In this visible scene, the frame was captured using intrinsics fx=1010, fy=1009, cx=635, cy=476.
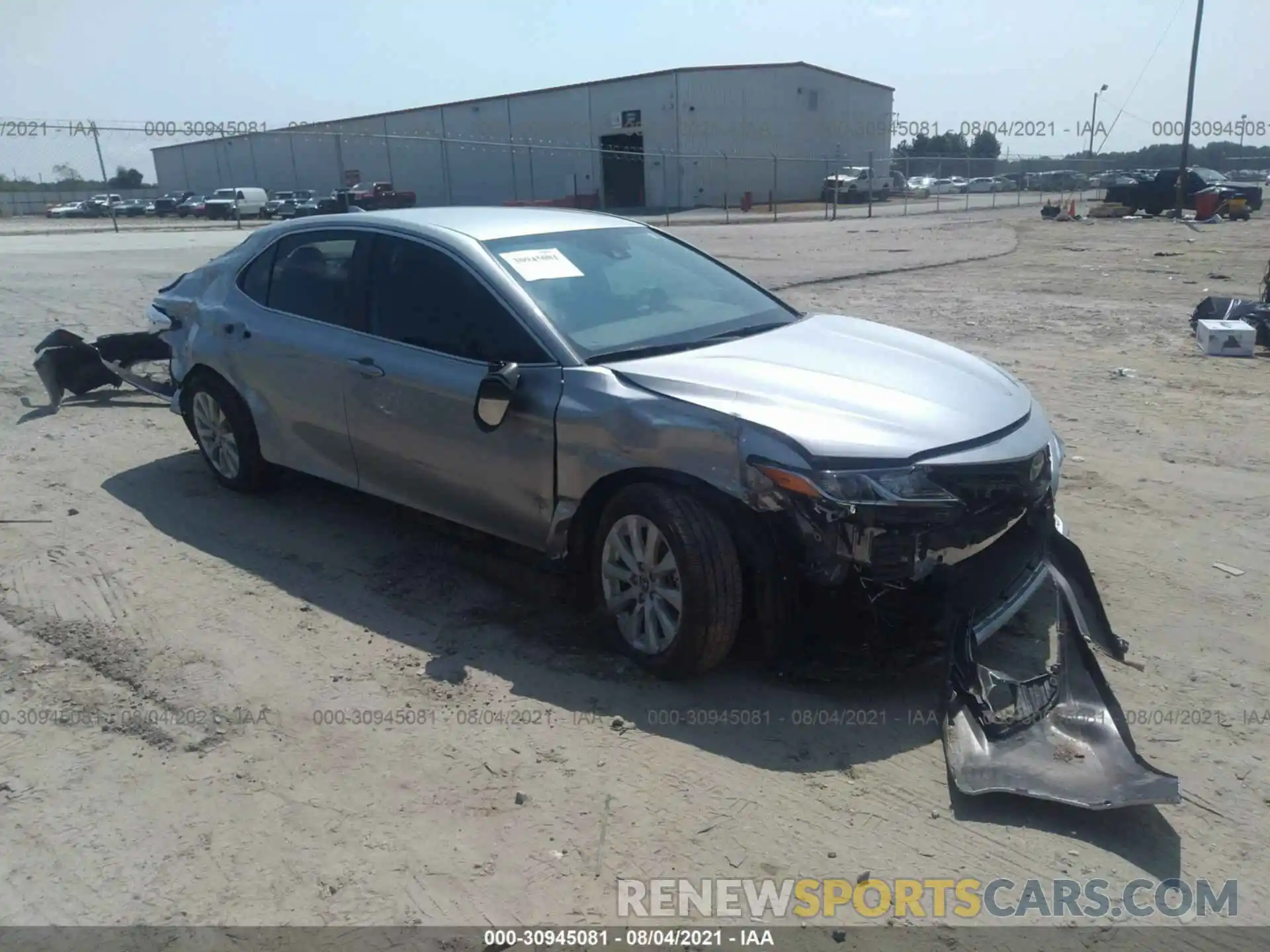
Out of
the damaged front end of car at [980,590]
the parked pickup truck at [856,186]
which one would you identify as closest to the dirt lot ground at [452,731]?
the damaged front end of car at [980,590]

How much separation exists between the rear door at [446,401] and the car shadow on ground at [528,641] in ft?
1.23

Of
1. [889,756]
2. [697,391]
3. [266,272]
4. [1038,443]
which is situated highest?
[266,272]

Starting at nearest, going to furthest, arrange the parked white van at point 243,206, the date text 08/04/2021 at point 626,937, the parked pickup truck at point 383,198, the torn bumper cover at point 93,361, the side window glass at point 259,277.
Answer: the date text 08/04/2021 at point 626,937
the side window glass at point 259,277
the torn bumper cover at point 93,361
the parked pickup truck at point 383,198
the parked white van at point 243,206

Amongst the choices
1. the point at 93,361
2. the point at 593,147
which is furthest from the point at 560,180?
the point at 93,361

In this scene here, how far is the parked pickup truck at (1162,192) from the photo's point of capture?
35.6 meters

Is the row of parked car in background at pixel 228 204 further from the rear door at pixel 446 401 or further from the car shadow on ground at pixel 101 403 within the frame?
the rear door at pixel 446 401

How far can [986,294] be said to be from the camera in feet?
46.3

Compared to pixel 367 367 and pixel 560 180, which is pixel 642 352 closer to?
pixel 367 367

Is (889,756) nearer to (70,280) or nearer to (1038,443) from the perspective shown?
(1038,443)

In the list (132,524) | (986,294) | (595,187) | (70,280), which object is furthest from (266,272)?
(595,187)

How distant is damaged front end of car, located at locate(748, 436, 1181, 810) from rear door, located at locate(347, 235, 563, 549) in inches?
42.9

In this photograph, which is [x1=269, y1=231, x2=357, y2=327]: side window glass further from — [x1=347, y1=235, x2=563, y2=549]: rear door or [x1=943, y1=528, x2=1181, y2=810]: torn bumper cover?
[x1=943, y1=528, x2=1181, y2=810]: torn bumper cover

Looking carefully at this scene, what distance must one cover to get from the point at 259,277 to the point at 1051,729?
4570 millimetres

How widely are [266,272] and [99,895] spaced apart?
3.63 metres
